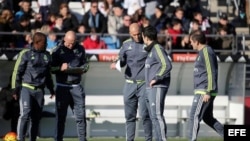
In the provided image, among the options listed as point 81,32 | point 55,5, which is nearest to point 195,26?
point 81,32

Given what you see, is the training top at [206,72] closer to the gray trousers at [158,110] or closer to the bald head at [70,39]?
the gray trousers at [158,110]

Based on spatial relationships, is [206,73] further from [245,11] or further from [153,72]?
[245,11]

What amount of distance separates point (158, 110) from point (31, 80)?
245 centimetres

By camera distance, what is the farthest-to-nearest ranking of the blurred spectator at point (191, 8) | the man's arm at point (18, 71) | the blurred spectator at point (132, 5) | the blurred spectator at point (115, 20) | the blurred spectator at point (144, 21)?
the blurred spectator at point (191, 8) < the blurred spectator at point (132, 5) < the blurred spectator at point (115, 20) < the blurred spectator at point (144, 21) < the man's arm at point (18, 71)

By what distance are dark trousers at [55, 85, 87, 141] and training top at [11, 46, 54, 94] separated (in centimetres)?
45

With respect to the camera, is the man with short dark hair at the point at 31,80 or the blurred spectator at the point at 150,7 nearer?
the man with short dark hair at the point at 31,80

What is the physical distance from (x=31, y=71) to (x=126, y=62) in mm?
1775

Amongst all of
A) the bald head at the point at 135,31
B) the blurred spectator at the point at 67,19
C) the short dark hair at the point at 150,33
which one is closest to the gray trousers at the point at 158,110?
the short dark hair at the point at 150,33

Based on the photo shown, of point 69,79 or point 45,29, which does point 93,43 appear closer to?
point 45,29

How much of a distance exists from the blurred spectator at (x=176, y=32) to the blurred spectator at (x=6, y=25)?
3664 mm

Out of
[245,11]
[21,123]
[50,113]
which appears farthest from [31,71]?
[245,11]

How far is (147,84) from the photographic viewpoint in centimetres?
1672

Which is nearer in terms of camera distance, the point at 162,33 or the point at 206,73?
the point at 206,73

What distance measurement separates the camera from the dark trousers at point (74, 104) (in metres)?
17.6
